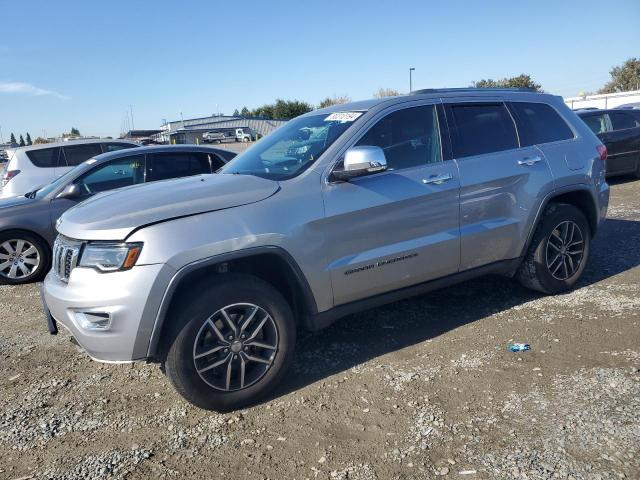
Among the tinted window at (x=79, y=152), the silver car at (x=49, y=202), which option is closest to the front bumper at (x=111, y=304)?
the silver car at (x=49, y=202)

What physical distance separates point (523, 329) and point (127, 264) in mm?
3040

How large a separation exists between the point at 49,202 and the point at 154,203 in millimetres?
4164

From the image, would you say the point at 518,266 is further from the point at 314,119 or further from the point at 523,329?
the point at 314,119

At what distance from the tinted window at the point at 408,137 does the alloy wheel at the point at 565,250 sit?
58.6 inches

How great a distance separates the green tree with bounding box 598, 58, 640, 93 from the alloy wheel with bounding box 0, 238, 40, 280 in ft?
232

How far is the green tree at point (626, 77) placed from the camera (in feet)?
209

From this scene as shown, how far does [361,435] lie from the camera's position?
295 cm

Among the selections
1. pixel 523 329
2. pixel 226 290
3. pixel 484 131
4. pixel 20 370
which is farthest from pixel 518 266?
pixel 20 370

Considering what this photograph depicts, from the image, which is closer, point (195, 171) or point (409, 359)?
point (409, 359)

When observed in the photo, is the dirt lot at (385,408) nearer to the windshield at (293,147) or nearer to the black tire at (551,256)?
the black tire at (551,256)

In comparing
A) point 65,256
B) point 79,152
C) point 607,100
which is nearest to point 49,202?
point 79,152

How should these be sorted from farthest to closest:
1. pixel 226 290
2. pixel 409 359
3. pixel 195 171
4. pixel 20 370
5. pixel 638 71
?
pixel 638 71, pixel 195 171, pixel 20 370, pixel 409 359, pixel 226 290

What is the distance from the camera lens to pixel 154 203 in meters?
3.20

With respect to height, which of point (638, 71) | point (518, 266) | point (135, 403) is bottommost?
point (135, 403)
